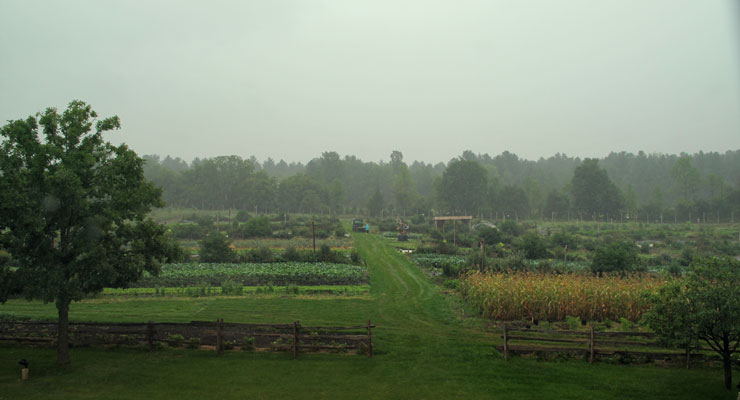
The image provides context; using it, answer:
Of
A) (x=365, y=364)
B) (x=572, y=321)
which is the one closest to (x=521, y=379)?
(x=365, y=364)

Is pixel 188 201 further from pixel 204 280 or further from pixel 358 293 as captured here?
pixel 358 293

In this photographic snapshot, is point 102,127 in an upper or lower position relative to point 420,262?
upper

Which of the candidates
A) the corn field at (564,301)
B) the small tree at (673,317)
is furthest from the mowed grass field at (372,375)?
the corn field at (564,301)

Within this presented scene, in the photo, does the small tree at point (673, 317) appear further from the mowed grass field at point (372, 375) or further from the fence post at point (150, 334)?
the fence post at point (150, 334)

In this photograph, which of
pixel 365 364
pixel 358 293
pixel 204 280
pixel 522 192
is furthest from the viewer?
pixel 522 192

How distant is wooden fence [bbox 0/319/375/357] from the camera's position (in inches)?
611

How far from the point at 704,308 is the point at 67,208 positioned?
1814 cm

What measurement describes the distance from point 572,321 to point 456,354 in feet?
22.5

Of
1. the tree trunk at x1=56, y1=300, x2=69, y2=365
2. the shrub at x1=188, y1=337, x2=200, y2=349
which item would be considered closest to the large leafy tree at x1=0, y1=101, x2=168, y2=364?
the tree trunk at x1=56, y1=300, x2=69, y2=365

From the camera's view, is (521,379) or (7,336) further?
(7,336)

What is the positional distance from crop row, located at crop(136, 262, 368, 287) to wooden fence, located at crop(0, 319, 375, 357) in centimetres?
1154

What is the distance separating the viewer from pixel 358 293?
2695 cm

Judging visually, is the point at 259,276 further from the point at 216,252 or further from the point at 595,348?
the point at 595,348

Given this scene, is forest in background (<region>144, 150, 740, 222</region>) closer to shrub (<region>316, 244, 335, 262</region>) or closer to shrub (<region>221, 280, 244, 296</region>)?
shrub (<region>316, 244, 335, 262</region>)
